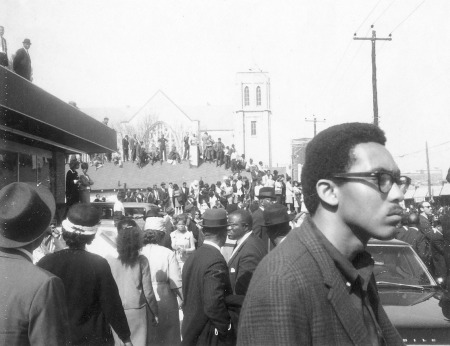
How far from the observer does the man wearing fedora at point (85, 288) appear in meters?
4.71

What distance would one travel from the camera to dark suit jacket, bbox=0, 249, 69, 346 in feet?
8.48

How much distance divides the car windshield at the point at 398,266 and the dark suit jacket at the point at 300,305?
4.64m

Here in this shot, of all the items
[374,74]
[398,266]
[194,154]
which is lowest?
[398,266]

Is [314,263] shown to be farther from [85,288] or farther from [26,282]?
[85,288]

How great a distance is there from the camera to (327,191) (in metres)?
2.40

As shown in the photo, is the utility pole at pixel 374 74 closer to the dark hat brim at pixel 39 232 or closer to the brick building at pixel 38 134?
the brick building at pixel 38 134

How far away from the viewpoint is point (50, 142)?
13977 millimetres

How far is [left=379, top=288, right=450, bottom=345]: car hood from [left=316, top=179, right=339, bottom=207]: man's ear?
11.9 ft

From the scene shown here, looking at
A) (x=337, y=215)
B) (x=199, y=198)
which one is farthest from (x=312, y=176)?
(x=199, y=198)

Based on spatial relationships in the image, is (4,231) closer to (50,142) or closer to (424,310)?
(424,310)

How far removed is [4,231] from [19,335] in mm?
468

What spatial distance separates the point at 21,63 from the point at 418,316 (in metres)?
7.27

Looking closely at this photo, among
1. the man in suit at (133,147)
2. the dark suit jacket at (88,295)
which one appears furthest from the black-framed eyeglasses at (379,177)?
the man in suit at (133,147)

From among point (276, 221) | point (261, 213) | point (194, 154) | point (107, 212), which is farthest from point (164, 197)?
point (276, 221)
